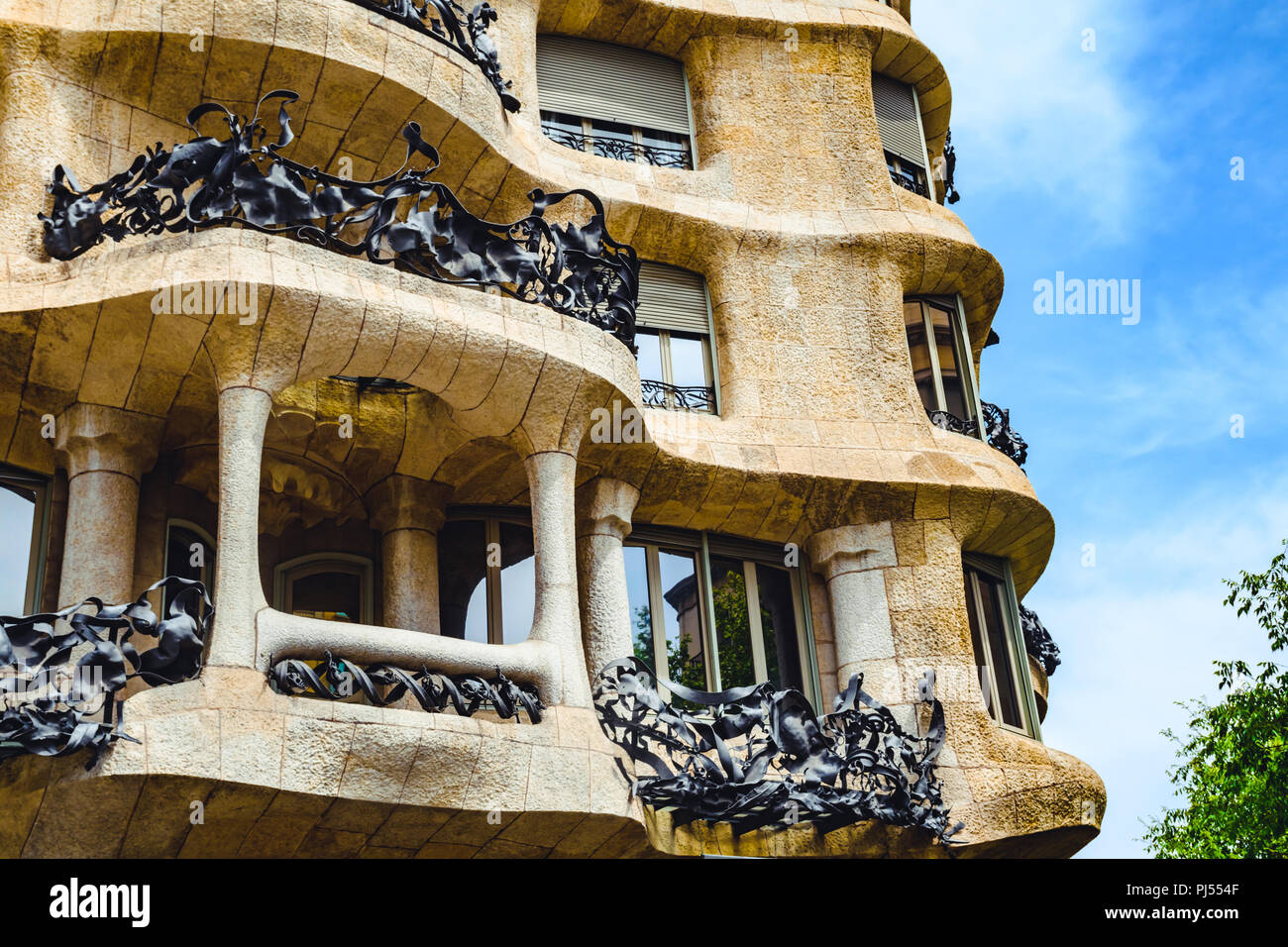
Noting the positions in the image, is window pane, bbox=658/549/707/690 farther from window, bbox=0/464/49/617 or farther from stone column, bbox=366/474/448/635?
window, bbox=0/464/49/617

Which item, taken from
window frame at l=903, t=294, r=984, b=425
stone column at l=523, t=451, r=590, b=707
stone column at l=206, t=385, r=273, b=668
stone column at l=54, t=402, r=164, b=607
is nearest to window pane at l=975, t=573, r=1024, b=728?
window frame at l=903, t=294, r=984, b=425

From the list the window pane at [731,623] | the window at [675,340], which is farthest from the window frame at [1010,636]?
the window at [675,340]

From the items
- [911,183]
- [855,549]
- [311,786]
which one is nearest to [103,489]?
[311,786]

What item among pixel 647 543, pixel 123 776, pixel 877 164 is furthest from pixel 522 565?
pixel 877 164

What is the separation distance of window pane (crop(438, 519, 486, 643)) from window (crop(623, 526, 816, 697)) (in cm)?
157

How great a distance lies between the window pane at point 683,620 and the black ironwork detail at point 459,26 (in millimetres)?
5151

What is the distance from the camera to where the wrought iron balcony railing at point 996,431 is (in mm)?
18188

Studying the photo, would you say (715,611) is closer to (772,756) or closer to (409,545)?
(772,756)

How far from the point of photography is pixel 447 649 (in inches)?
493

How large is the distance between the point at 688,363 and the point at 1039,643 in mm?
6231

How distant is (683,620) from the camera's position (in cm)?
1611

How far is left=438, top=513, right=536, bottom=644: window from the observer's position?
49.6 ft

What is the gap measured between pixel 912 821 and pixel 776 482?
378cm
